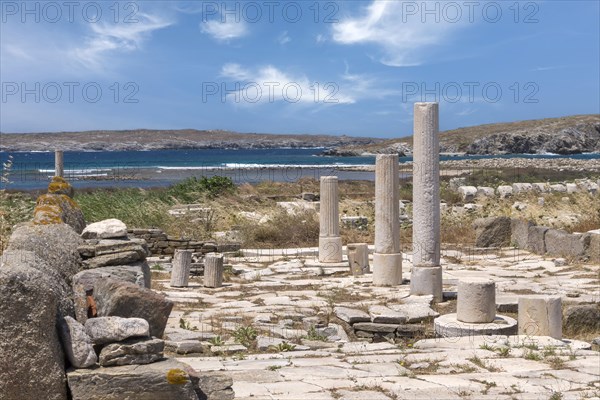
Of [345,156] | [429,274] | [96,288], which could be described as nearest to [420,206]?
[429,274]

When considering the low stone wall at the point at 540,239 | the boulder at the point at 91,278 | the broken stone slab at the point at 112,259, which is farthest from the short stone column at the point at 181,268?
the low stone wall at the point at 540,239

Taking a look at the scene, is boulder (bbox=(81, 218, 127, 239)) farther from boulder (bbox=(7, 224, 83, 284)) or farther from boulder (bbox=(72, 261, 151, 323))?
boulder (bbox=(7, 224, 83, 284))

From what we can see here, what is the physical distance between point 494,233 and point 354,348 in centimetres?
956

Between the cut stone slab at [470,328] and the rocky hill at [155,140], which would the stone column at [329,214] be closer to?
the cut stone slab at [470,328]

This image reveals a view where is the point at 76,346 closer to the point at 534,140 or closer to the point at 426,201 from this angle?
the point at 426,201

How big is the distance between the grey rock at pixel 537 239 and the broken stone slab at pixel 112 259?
9696 mm

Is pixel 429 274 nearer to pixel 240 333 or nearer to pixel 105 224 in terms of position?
pixel 240 333

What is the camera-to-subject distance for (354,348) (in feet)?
26.2

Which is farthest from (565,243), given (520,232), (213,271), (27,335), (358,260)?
(27,335)

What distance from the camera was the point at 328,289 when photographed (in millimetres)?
11609

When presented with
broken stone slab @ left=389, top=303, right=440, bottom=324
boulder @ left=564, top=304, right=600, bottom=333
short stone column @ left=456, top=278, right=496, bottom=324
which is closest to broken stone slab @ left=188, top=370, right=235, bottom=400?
broken stone slab @ left=389, top=303, right=440, bottom=324

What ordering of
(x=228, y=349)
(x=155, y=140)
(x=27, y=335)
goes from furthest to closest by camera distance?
1. (x=155, y=140)
2. (x=228, y=349)
3. (x=27, y=335)

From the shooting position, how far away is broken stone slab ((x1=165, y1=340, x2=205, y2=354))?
297 inches

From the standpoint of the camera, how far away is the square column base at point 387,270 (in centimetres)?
1197
